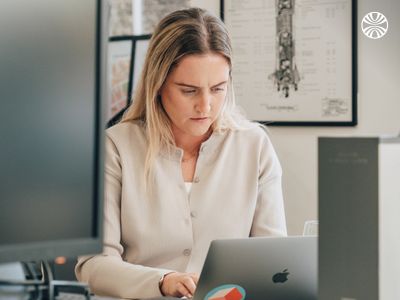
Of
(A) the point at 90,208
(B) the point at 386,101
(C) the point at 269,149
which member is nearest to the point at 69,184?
(A) the point at 90,208

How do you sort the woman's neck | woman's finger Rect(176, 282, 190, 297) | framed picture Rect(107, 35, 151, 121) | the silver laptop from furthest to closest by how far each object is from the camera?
framed picture Rect(107, 35, 151, 121)
the woman's neck
woman's finger Rect(176, 282, 190, 297)
the silver laptop

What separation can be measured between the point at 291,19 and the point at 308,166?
582mm

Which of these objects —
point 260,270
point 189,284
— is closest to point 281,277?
point 260,270

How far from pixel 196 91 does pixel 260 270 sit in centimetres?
69

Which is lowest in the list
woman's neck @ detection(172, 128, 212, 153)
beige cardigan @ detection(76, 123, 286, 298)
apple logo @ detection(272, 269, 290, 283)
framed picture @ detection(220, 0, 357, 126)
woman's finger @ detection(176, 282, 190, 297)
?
woman's finger @ detection(176, 282, 190, 297)

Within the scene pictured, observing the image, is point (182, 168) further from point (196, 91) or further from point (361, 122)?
point (361, 122)

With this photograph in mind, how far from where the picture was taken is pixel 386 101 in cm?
273

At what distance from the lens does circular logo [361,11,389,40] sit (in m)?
2.73

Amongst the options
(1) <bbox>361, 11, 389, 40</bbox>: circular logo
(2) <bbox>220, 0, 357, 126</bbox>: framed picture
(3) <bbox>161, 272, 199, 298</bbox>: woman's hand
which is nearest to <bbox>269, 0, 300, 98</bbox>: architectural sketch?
(2) <bbox>220, 0, 357, 126</bbox>: framed picture

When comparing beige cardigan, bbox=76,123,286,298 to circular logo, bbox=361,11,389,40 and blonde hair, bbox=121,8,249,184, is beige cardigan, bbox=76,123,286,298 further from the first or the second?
circular logo, bbox=361,11,389,40

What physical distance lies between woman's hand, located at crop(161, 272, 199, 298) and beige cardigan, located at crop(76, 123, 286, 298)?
0.93 ft

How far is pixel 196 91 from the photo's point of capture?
1.93 metres

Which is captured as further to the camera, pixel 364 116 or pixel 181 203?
pixel 364 116

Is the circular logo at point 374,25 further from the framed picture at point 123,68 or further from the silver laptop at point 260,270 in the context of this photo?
the silver laptop at point 260,270
